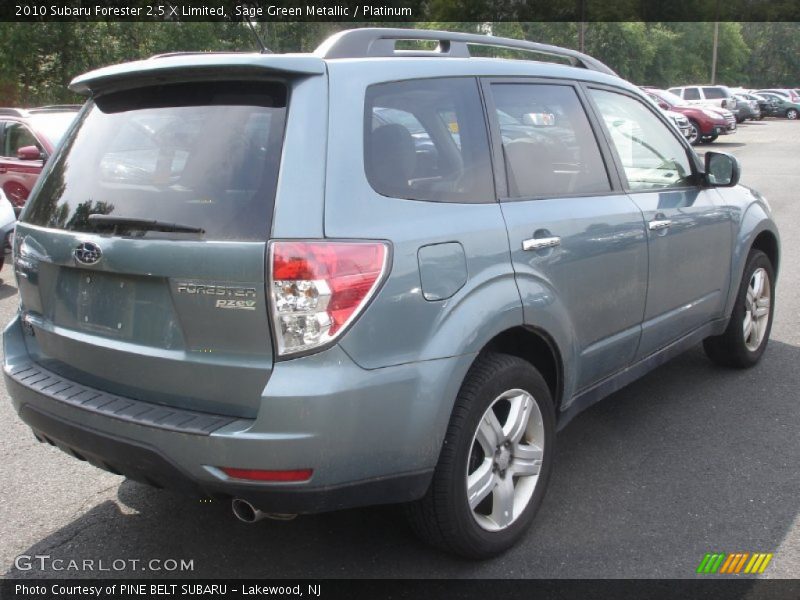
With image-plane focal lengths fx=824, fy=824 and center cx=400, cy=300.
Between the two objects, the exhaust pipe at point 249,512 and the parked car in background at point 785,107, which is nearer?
the exhaust pipe at point 249,512

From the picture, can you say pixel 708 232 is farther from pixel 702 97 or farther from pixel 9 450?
pixel 702 97

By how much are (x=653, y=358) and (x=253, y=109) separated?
250 cm

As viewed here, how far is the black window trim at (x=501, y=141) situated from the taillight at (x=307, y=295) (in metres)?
0.92

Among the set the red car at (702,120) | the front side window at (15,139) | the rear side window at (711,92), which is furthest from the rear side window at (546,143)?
the rear side window at (711,92)

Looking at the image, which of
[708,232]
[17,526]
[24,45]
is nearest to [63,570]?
[17,526]

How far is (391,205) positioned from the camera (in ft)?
8.83

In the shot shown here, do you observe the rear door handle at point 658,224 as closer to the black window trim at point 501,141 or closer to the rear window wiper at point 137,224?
the black window trim at point 501,141

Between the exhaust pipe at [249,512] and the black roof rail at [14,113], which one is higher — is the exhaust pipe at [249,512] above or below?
below

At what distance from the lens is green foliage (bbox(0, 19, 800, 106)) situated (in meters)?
26.7

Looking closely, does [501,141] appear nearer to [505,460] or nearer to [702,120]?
[505,460]

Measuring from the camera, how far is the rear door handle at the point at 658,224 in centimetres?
392

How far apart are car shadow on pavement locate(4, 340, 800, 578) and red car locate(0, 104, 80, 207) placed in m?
8.13

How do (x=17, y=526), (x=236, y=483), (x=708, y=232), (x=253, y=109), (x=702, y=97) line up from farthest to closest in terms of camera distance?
1. (x=702, y=97)
2. (x=708, y=232)
3. (x=17, y=526)
4. (x=253, y=109)
5. (x=236, y=483)

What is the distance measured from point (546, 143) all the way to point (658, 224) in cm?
80
